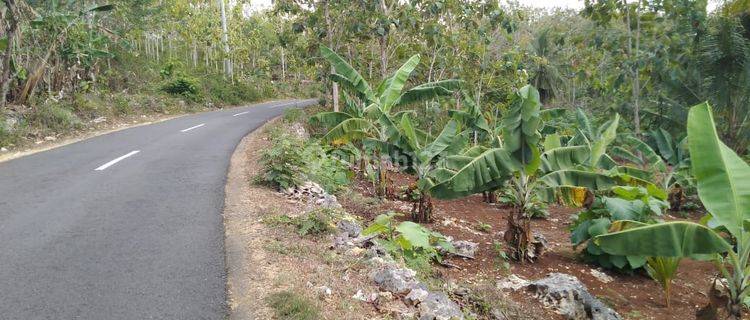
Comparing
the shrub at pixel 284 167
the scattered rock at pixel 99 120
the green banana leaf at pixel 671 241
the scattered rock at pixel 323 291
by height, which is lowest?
the scattered rock at pixel 323 291

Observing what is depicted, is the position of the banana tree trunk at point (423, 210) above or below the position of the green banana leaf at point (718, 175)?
below

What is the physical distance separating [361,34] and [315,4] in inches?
68.0

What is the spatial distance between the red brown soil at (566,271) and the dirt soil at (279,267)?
5.88 feet

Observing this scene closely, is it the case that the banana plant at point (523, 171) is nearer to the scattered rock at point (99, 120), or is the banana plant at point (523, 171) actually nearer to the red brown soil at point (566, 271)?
the red brown soil at point (566, 271)

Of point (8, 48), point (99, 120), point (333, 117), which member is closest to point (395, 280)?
point (333, 117)

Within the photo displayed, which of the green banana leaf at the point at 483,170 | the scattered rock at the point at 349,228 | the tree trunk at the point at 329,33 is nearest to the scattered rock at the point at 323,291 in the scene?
the scattered rock at the point at 349,228

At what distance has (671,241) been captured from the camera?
15.2 feet

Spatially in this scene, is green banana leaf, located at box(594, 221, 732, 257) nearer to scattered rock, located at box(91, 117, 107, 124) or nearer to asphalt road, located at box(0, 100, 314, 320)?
asphalt road, located at box(0, 100, 314, 320)

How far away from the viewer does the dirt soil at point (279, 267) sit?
4.21 m

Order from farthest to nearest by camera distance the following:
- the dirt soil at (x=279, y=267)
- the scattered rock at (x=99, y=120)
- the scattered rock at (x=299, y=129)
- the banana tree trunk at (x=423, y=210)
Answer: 1. the scattered rock at (x=99, y=120)
2. the scattered rock at (x=299, y=129)
3. the banana tree trunk at (x=423, y=210)
4. the dirt soil at (x=279, y=267)

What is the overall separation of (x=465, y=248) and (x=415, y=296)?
305cm

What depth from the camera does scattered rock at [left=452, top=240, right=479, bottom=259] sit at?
7250 mm

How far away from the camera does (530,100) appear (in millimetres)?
6031

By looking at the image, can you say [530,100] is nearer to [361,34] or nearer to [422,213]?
[422,213]
